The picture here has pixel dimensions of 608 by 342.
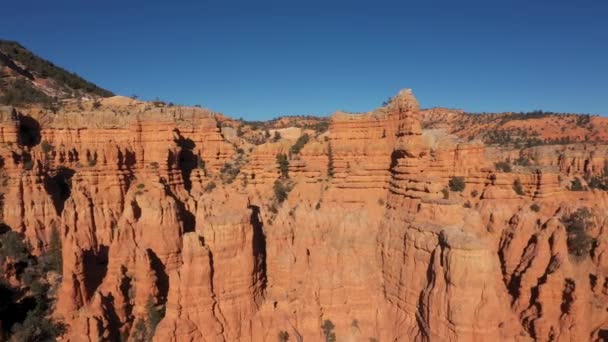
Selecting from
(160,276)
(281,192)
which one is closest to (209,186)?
(281,192)

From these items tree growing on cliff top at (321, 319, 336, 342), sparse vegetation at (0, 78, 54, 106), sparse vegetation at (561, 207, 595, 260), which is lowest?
tree growing on cliff top at (321, 319, 336, 342)

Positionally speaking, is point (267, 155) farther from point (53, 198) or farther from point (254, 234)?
point (53, 198)

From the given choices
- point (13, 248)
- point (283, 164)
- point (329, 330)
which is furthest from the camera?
point (283, 164)

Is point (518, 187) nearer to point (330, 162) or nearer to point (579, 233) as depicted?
point (579, 233)

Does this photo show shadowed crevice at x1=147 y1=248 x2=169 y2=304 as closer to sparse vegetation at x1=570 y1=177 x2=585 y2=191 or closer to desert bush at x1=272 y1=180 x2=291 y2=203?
desert bush at x1=272 y1=180 x2=291 y2=203

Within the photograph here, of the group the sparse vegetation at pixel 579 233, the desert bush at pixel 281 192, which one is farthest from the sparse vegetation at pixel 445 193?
the desert bush at pixel 281 192

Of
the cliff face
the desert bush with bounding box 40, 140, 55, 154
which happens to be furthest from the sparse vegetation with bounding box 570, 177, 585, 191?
the desert bush with bounding box 40, 140, 55, 154

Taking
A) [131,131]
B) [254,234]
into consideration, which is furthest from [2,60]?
[254,234]

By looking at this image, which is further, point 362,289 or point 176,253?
point 176,253
